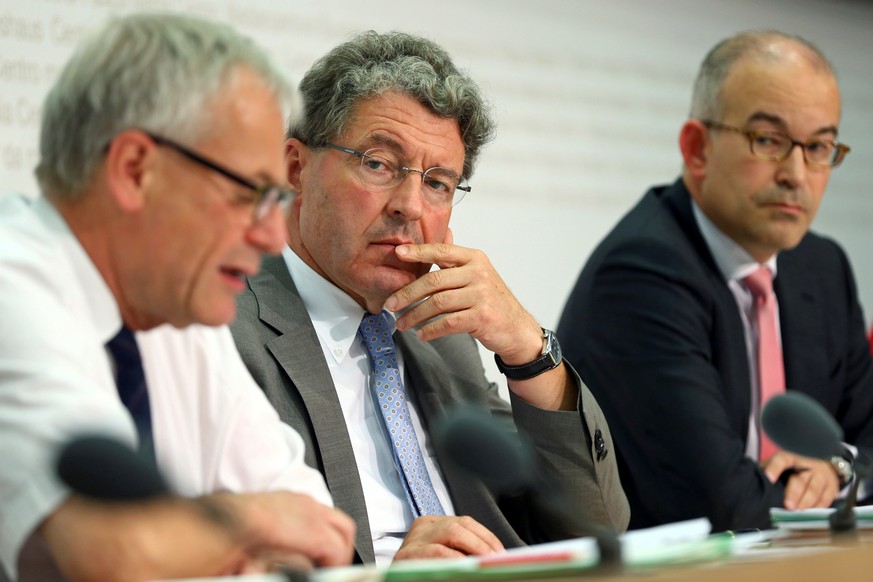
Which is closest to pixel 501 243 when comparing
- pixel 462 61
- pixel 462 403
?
pixel 462 61

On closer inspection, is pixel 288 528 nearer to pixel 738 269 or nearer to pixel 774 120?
pixel 738 269

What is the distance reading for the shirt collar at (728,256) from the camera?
128 inches

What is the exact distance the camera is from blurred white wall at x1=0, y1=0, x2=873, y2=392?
142 inches

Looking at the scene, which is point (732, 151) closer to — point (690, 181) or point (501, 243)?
point (690, 181)

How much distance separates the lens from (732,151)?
3.28m

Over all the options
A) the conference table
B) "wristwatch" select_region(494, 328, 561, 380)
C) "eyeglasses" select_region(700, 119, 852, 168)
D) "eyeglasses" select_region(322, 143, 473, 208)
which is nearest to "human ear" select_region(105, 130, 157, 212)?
the conference table

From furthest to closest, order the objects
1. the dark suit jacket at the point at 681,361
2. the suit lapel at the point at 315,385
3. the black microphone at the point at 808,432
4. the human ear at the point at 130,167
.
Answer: the dark suit jacket at the point at 681,361 < the suit lapel at the point at 315,385 < the black microphone at the point at 808,432 < the human ear at the point at 130,167

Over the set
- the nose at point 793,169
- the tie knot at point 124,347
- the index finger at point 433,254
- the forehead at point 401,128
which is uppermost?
the nose at point 793,169

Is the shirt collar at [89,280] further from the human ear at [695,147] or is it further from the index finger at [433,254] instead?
the human ear at [695,147]

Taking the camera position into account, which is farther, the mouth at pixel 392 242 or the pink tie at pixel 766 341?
the pink tie at pixel 766 341

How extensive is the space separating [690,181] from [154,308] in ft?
7.11

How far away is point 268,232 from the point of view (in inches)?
61.7

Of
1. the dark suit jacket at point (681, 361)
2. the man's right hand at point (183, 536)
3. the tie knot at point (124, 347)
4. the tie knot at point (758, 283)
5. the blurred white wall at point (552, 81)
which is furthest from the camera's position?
the blurred white wall at point (552, 81)

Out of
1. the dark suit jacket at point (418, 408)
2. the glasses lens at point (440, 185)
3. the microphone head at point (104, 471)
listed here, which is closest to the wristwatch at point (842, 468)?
the dark suit jacket at point (418, 408)
